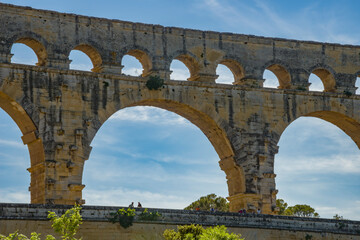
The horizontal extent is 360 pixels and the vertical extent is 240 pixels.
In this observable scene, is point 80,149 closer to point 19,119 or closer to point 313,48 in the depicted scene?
point 19,119

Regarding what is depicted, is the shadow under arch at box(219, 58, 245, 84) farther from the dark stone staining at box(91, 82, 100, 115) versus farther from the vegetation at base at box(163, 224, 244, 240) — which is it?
the vegetation at base at box(163, 224, 244, 240)

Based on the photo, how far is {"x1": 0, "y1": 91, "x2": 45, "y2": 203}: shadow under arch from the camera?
40.3 metres

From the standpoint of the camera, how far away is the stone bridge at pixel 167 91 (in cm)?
4059

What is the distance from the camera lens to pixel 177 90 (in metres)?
43.6

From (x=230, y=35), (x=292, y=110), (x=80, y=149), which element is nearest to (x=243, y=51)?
(x=230, y=35)

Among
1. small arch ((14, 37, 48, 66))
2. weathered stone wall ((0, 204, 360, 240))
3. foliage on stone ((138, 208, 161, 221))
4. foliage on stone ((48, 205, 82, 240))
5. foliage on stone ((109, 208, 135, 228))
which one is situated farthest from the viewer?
small arch ((14, 37, 48, 66))

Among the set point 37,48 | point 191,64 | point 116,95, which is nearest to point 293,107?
point 191,64

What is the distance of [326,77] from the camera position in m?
48.0

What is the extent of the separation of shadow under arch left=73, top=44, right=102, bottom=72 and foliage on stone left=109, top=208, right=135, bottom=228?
8.96 m

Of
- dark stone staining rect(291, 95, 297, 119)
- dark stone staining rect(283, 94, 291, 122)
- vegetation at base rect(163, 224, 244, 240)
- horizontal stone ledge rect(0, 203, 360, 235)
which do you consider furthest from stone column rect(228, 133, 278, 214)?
vegetation at base rect(163, 224, 244, 240)

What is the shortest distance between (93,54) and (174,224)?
32.6 feet

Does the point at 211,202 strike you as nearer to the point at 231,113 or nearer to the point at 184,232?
the point at 231,113

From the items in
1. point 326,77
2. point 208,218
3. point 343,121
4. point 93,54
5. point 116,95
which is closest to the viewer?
point 208,218

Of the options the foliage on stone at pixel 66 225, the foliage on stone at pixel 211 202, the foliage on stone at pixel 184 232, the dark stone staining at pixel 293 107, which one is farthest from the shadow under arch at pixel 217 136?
the foliage on stone at pixel 211 202
